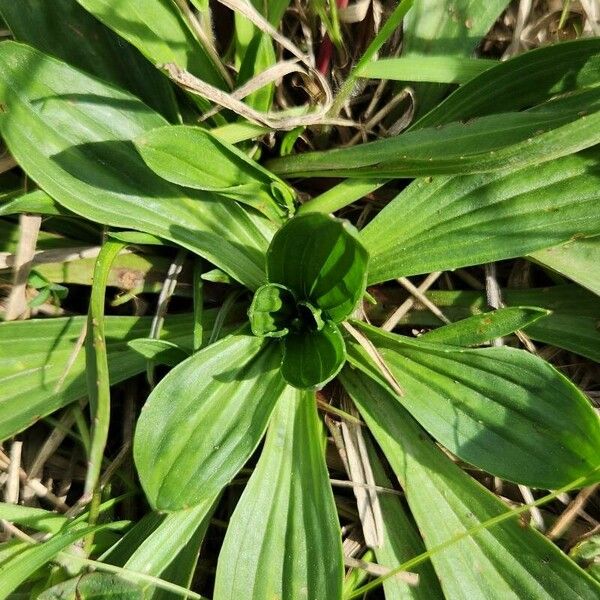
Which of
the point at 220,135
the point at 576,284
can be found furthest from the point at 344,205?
the point at 576,284

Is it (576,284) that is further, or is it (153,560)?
(576,284)

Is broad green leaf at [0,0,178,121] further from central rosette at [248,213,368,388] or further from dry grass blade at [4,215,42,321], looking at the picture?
central rosette at [248,213,368,388]

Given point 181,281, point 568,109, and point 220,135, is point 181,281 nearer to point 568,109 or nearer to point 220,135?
point 220,135

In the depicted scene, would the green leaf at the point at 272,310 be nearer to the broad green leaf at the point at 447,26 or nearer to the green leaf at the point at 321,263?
the green leaf at the point at 321,263

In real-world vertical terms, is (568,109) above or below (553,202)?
above

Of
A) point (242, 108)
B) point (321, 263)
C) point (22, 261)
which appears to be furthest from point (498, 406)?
point (22, 261)

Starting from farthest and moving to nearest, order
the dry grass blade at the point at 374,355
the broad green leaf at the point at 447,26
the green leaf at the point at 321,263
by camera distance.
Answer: the broad green leaf at the point at 447,26, the dry grass blade at the point at 374,355, the green leaf at the point at 321,263

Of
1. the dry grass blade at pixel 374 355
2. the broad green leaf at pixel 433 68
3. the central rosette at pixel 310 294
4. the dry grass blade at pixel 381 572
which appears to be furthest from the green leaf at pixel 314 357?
the broad green leaf at pixel 433 68
